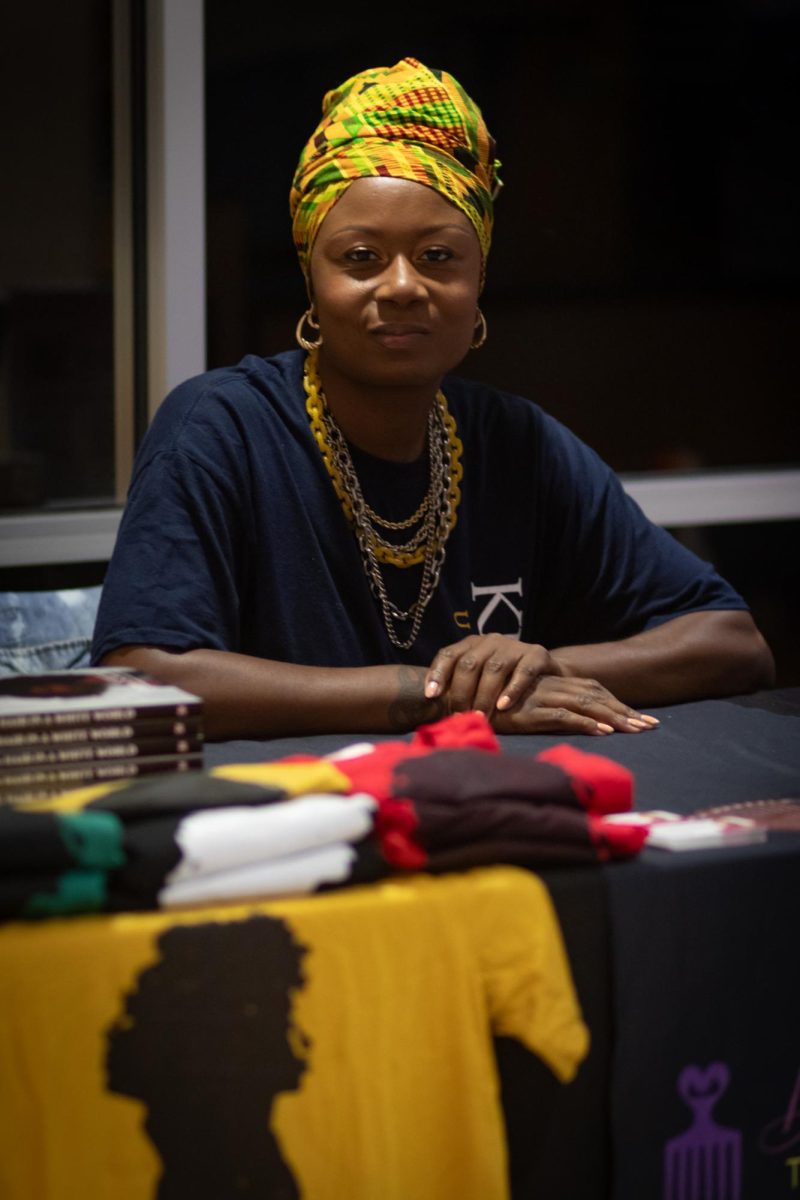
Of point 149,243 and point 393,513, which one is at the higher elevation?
point 149,243

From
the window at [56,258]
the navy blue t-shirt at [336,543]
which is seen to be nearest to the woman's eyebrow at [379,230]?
the navy blue t-shirt at [336,543]

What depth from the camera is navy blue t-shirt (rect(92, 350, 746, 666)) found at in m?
1.85

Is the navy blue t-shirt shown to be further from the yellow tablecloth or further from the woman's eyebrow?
the yellow tablecloth

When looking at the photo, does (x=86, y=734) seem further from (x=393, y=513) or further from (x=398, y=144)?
(x=398, y=144)

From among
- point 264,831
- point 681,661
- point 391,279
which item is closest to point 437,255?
point 391,279

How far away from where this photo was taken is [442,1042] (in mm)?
1157

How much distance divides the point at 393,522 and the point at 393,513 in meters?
0.01

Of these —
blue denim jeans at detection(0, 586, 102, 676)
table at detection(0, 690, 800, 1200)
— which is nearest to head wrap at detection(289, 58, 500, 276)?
blue denim jeans at detection(0, 586, 102, 676)

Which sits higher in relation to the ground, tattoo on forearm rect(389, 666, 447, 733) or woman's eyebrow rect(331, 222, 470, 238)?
woman's eyebrow rect(331, 222, 470, 238)

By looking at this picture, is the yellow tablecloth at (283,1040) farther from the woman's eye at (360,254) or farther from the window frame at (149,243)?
the window frame at (149,243)

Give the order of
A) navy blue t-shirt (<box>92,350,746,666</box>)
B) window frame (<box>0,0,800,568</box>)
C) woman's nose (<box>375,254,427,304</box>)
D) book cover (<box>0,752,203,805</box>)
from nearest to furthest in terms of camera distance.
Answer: book cover (<box>0,752,203,805</box>) → navy blue t-shirt (<box>92,350,746,666</box>) → woman's nose (<box>375,254,427,304</box>) → window frame (<box>0,0,800,568</box>)

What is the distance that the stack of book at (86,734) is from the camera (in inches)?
48.2

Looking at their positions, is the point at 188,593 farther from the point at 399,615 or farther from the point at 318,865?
the point at 318,865

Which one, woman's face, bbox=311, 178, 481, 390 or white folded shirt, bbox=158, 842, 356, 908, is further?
woman's face, bbox=311, 178, 481, 390
